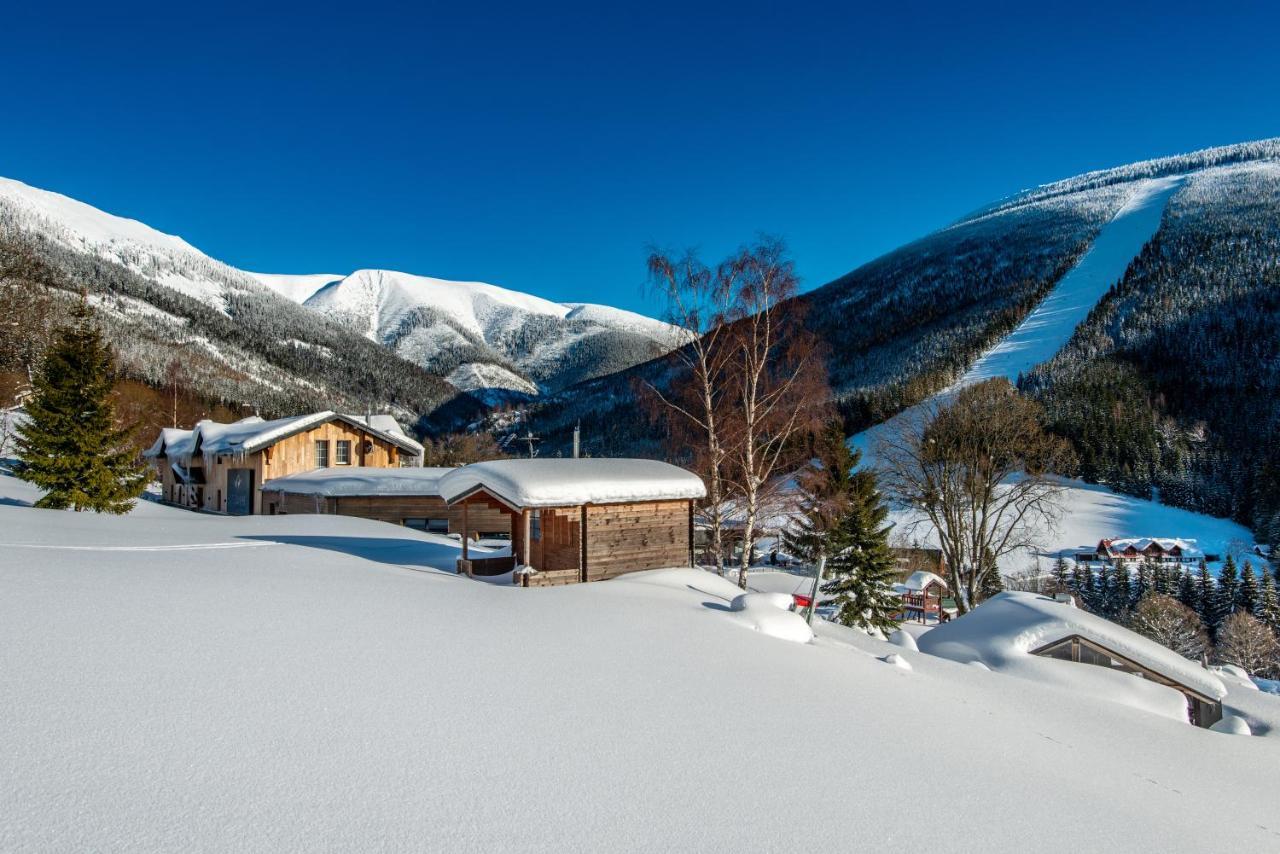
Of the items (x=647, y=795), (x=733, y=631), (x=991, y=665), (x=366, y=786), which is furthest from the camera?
(x=991, y=665)

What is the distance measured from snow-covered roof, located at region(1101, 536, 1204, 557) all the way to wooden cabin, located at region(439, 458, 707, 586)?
5848cm

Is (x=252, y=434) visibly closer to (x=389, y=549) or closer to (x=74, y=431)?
(x=74, y=431)

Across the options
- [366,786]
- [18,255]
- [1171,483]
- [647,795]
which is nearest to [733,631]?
[647,795]

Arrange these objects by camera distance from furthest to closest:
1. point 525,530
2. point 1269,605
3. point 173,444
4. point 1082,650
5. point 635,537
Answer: point 1269,605
point 173,444
point 635,537
point 1082,650
point 525,530

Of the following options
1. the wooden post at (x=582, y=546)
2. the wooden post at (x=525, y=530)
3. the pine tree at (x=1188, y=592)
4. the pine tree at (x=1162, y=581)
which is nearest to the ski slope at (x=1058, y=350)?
the pine tree at (x=1162, y=581)

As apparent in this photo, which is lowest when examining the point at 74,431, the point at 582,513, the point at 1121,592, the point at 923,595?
the point at 1121,592

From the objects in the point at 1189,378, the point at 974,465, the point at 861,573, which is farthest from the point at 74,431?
the point at 1189,378

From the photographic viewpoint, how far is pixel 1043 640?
1373 centimetres

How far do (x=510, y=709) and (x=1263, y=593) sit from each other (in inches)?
2199

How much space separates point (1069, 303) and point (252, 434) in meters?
132

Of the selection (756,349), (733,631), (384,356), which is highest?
(384,356)

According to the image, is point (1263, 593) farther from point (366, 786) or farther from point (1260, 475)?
point (366, 786)

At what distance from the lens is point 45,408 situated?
1820 centimetres

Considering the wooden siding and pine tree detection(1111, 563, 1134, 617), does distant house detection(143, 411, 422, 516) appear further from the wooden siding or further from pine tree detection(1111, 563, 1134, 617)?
pine tree detection(1111, 563, 1134, 617)
